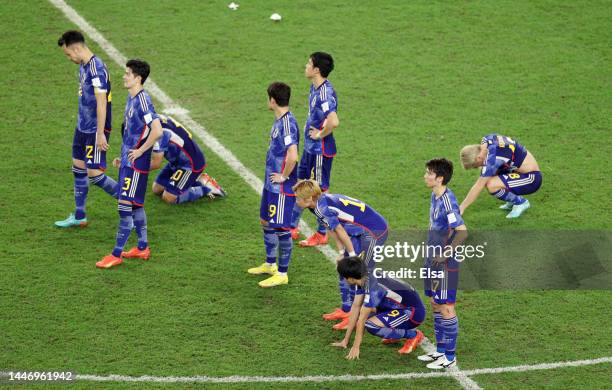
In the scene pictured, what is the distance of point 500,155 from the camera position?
1319 cm

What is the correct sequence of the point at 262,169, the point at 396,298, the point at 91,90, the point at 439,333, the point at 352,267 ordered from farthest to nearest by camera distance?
the point at 262,169 → the point at 91,90 → the point at 396,298 → the point at 439,333 → the point at 352,267

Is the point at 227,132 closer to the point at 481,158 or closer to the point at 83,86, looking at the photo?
the point at 83,86

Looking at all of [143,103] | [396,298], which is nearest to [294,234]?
[143,103]

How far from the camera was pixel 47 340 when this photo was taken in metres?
10.7

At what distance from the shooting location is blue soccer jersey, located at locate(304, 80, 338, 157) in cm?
1266

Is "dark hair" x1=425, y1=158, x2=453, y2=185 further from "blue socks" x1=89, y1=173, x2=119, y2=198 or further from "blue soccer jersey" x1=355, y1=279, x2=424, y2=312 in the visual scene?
"blue socks" x1=89, y1=173, x2=119, y2=198

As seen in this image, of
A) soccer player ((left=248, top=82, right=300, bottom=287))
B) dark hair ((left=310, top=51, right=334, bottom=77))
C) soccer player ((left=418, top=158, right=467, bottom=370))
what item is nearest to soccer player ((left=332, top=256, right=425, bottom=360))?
soccer player ((left=418, top=158, right=467, bottom=370))

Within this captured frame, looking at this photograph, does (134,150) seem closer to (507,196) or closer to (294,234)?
(294,234)

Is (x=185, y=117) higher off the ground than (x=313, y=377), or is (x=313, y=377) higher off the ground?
(x=185, y=117)

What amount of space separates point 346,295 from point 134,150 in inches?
117

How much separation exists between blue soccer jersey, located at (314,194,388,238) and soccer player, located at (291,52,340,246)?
217cm

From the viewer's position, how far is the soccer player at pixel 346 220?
10453 millimetres

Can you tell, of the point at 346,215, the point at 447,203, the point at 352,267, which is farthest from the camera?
the point at 346,215

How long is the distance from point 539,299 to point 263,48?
854cm
